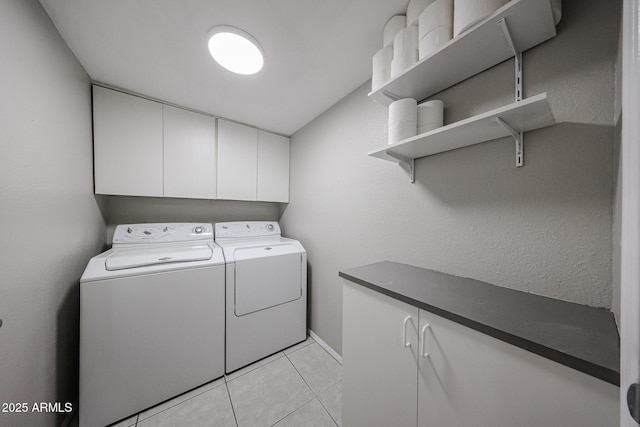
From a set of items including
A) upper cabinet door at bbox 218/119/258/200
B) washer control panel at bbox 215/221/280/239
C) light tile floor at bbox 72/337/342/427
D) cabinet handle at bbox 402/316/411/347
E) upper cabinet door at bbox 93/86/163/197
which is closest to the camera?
cabinet handle at bbox 402/316/411/347

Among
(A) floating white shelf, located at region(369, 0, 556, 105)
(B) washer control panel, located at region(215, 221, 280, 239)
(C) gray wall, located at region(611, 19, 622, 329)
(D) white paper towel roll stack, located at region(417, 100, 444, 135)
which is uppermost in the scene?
(A) floating white shelf, located at region(369, 0, 556, 105)

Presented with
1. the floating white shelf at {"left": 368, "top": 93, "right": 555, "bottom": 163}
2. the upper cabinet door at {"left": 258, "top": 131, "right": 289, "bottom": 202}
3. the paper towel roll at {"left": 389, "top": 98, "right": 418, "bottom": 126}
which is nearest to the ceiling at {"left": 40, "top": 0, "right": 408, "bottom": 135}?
the paper towel roll at {"left": 389, "top": 98, "right": 418, "bottom": 126}

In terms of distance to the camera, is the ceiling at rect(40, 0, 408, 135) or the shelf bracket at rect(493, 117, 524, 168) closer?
the shelf bracket at rect(493, 117, 524, 168)

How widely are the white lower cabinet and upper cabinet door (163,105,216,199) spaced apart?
1.81 m

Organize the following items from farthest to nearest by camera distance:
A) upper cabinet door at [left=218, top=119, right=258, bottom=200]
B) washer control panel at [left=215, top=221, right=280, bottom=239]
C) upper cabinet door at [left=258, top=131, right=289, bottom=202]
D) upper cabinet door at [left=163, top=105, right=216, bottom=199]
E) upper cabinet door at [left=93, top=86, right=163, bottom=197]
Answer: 1. upper cabinet door at [left=258, top=131, right=289, bottom=202]
2. washer control panel at [left=215, top=221, right=280, bottom=239]
3. upper cabinet door at [left=218, top=119, right=258, bottom=200]
4. upper cabinet door at [left=163, top=105, right=216, bottom=199]
5. upper cabinet door at [left=93, top=86, right=163, bottom=197]

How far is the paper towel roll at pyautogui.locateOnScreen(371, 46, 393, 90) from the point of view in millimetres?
1139

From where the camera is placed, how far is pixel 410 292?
87cm

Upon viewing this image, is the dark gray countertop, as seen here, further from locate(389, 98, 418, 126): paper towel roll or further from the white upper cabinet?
the white upper cabinet

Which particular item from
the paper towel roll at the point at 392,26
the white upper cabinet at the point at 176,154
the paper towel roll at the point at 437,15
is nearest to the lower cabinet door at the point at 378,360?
the paper towel roll at the point at 437,15

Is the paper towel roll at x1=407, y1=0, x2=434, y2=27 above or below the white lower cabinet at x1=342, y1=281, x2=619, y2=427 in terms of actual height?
above

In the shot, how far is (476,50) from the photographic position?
87cm

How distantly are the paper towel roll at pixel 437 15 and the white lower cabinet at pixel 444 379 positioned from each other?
1232 millimetres

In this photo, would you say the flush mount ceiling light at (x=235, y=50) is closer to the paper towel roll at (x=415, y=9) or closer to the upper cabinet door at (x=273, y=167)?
the paper towel roll at (x=415, y=9)

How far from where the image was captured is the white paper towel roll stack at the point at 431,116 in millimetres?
1049
